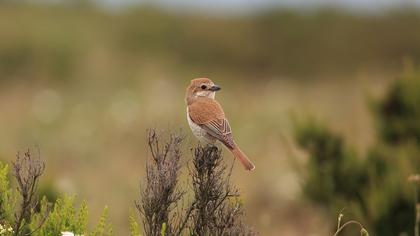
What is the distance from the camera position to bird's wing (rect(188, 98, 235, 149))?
600cm

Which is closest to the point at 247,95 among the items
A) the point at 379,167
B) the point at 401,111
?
the point at 401,111

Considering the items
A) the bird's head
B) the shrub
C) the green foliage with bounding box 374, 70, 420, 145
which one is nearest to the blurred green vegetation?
the green foliage with bounding box 374, 70, 420, 145

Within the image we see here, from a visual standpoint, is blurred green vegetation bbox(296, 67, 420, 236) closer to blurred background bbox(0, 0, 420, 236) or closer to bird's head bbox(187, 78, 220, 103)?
blurred background bbox(0, 0, 420, 236)

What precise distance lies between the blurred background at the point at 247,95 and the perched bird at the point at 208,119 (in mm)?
2759

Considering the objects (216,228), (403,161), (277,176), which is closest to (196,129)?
(216,228)

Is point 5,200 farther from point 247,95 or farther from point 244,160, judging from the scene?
point 247,95

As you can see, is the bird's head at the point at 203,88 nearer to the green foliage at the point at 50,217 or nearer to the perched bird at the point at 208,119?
the perched bird at the point at 208,119

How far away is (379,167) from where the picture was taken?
9.81 metres

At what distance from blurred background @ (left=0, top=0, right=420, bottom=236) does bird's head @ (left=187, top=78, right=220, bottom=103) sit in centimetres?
273

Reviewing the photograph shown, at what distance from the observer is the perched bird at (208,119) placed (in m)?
5.99

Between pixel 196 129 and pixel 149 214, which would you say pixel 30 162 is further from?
pixel 196 129

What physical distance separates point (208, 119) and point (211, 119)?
20mm

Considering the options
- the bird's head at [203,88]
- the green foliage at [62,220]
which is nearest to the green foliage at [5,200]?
the green foliage at [62,220]

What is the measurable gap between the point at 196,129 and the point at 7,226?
1.46 meters
